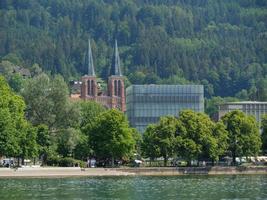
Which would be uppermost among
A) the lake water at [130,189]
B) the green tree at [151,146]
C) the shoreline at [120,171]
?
the green tree at [151,146]

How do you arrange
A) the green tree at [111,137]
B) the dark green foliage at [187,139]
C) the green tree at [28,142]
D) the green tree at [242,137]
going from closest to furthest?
1. the green tree at [28,142]
2. the dark green foliage at [187,139]
3. the green tree at [111,137]
4. the green tree at [242,137]

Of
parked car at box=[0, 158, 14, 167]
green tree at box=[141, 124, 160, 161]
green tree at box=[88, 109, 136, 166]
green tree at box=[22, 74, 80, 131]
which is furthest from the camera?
green tree at box=[22, 74, 80, 131]

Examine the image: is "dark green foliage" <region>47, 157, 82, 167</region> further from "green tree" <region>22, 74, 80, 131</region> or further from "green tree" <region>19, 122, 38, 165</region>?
"green tree" <region>22, 74, 80, 131</region>

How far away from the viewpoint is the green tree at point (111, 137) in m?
Result: 152

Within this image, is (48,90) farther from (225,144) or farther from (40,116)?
(225,144)

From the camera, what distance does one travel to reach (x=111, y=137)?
502 feet

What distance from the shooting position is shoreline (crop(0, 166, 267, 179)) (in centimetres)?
13190

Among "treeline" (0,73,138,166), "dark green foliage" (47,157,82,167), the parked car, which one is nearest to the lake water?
"treeline" (0,73,138,166)

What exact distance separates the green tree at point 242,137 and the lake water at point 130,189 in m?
30.9

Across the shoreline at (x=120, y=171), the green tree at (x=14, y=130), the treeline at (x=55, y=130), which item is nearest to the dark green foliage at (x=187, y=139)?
the shoreline at (x=120, y=171)

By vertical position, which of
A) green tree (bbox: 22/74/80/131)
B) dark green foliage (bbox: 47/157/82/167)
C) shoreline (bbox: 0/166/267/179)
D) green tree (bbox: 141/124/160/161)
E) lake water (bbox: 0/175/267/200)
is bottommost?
lake water (bbox: 0/175/267/200)

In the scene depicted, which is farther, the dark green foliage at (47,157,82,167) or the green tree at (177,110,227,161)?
the green tree at (177,110,227,161)

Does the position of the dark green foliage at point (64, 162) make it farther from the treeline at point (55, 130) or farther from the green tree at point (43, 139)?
the green tree at point (43, 139)

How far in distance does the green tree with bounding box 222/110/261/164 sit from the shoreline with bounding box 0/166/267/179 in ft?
15.1
